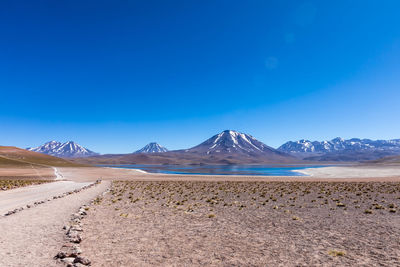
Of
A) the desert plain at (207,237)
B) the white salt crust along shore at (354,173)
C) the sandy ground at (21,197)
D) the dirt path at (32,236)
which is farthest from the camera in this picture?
the white salt crust along shore at (354,173)

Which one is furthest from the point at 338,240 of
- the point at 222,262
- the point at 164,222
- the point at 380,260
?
the point at 164,222

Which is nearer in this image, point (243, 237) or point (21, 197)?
point (243, 237)

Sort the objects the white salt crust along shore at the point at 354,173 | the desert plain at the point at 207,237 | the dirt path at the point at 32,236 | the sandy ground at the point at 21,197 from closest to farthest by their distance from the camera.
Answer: the dirt path at the point at 32,236 < the desert plain at the point at 207,237 < the sandy ground at the point at 21,197 < the white salt crust along shore at the point at 354,173

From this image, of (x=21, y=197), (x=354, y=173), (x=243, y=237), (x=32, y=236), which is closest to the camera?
(x=32, y=236)

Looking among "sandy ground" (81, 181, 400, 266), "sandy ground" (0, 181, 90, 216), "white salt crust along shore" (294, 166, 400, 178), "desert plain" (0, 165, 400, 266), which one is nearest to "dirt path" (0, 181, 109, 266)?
"desert plain" (0, 165, 400, 266)

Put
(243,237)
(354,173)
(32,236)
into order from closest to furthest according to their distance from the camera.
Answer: (32,236) < (243,237) < (354,173)

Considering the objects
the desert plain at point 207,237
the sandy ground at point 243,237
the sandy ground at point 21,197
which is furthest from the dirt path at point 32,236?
the sandy ground at point 21,197

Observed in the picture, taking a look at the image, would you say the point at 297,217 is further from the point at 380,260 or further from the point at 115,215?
the point at 115,215

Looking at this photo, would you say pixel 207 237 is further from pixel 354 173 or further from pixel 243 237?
pixel 354 173

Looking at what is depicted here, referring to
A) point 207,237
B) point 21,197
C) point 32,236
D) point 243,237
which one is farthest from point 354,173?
point 32,236

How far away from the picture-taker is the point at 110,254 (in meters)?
8.67

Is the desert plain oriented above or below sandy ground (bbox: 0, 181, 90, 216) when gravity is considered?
above

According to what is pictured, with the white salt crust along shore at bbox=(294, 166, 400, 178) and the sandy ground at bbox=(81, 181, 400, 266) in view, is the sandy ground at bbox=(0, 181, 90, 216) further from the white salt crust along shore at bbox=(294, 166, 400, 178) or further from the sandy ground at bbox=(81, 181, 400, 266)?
the white salt crust along shore at bbox=(294, 166, 400, 178)

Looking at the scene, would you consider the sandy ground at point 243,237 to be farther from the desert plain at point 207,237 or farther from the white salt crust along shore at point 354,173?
the white salt crust along shore at point 354,173
